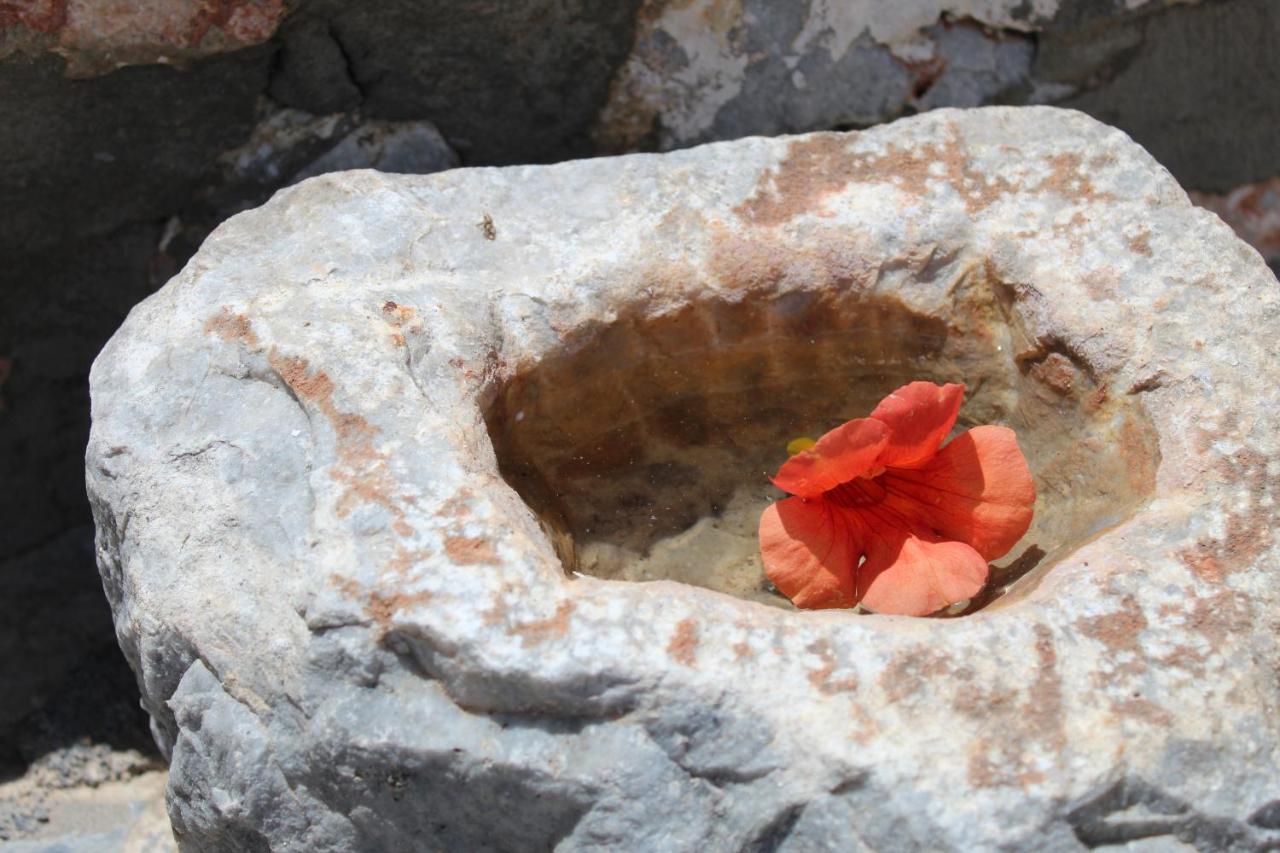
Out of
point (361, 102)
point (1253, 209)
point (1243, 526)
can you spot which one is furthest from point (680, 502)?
point (1253, 209)

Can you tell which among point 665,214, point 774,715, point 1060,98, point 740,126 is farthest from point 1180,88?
point 774,715

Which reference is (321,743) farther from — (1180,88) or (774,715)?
(1180,88)

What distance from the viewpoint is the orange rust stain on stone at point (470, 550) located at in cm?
143

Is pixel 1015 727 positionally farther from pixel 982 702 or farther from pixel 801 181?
pixel 801 181

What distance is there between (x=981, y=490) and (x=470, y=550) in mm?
706

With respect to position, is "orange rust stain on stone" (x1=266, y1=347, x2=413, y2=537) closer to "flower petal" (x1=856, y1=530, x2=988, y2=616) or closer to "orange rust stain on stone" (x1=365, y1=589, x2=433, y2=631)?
"orange rust stain on stone" (x1=365, y1=589, x2=433, y2=631)

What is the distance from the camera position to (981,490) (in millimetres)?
1745

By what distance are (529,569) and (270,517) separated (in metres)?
0.33

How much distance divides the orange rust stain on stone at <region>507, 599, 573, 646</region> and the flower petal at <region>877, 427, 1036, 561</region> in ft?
2.05

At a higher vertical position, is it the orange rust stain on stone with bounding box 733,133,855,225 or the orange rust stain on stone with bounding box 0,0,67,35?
the orange rust stain on stone with bounding box 0,0,67,35

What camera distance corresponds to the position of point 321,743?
1.43 meters

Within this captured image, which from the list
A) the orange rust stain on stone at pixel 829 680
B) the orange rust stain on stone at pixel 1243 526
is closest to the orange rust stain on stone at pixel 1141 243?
the orange rust stain on stone at pixel 1243 526

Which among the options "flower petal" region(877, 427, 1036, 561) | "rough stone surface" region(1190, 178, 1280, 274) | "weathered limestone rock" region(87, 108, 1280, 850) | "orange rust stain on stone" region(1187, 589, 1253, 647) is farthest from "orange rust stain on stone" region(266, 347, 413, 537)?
"rough stone surface" region(1190, 178, 1280, 274)

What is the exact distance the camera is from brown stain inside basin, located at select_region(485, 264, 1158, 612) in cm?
179
